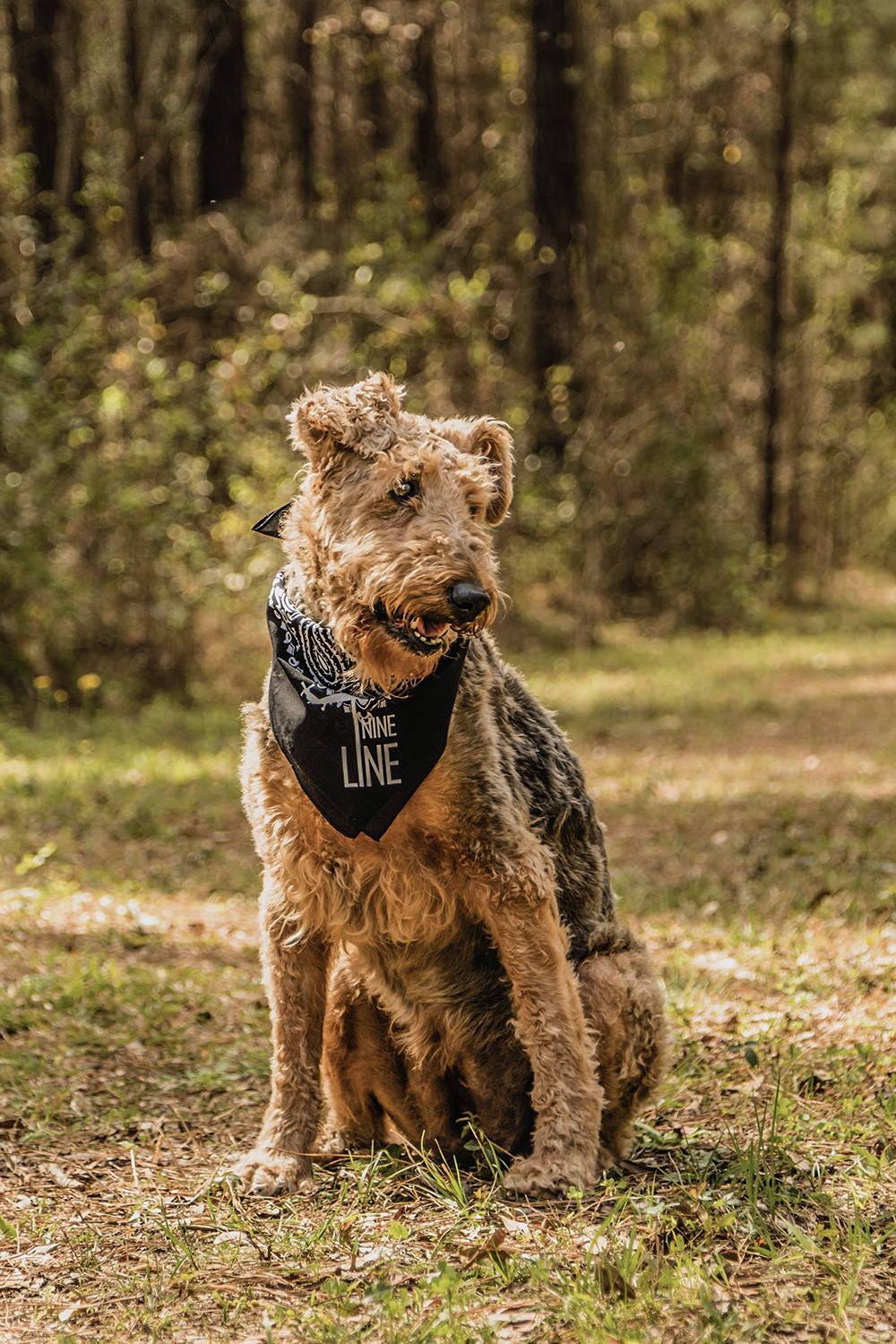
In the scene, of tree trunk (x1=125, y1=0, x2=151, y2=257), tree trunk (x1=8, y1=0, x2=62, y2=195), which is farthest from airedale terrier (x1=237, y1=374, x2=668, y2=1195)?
tree trunk (x1=8, y1=0, x2=62, y2=195)

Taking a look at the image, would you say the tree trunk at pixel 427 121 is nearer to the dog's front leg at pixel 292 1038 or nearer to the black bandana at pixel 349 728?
the black bandana at pixel 349 728

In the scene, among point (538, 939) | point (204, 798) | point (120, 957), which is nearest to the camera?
point (538, 939)

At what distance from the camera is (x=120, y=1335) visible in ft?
10.3

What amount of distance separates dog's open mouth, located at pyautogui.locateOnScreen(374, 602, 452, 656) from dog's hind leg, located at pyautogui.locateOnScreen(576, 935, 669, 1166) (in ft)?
3.69

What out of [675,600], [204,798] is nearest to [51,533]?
[204,798]

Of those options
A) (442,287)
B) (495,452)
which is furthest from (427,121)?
(495,452)

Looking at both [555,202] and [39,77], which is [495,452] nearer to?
[39,77]

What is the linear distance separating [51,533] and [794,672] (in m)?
8.75

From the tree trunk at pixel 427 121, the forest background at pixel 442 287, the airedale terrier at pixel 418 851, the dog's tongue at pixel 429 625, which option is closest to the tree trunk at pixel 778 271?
the forest background at pixel 442 287

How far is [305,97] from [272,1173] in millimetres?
18639

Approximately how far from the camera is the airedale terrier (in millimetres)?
3723

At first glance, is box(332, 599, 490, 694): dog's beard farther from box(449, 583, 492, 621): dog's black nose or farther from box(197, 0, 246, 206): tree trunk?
box(197, 0, 246, 206): tree trunk

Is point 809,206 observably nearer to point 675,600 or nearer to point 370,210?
point 675,600

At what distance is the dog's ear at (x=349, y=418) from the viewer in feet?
12.5
